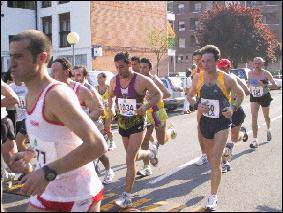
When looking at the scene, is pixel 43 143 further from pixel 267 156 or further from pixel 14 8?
pixel 14 8

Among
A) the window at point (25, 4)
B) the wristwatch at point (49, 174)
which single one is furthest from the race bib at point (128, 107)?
the window at point (25, 4)

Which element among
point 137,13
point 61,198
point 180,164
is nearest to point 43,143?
point 61,198

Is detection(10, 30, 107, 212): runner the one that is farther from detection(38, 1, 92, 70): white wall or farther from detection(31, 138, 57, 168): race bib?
detection(38, 1, 92, 70): white wall

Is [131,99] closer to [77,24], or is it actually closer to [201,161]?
[201,161]

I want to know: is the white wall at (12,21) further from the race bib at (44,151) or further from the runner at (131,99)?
the race bib at (44,151)

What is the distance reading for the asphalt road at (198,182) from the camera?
5477 millimetres

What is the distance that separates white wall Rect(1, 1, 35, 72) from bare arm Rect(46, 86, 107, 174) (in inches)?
1035

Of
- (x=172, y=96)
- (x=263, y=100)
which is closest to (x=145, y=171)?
(x=263, y=100)

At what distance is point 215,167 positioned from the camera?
5.26 meters

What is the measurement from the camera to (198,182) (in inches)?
261

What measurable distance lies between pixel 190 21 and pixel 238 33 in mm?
25426

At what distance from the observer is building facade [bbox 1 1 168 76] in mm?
29016

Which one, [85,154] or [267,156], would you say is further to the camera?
[267,156]

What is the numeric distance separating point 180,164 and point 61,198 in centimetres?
543
